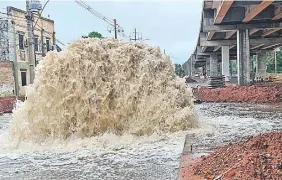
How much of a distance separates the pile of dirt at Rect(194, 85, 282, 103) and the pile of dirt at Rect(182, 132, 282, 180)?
11.8m

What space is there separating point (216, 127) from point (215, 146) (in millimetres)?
2955

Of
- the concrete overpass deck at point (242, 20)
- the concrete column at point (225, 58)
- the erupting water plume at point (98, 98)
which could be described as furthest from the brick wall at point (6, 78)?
the concrete column at point (225, 58)

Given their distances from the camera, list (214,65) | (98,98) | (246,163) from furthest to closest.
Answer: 1. (214,65)
2. (98,98)
3. (246,163)

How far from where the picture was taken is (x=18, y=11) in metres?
29.3

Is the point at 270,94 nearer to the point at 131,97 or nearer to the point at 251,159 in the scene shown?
the point at 131,97

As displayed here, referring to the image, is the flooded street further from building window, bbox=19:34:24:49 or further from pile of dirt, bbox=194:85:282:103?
building window, bbox=19:34:24:49

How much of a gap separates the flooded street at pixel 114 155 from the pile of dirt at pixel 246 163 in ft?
2.10

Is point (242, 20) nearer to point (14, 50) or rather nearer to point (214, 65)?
point (14, 50)

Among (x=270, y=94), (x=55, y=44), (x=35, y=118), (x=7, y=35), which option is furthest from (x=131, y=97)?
(x=55, y=44)

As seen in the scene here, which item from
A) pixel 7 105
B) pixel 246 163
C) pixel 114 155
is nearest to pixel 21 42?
pixel 7 105

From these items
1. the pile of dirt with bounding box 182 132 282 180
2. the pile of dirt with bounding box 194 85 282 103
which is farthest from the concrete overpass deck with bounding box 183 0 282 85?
the pile of dirt with bounding box 182 132 282 180

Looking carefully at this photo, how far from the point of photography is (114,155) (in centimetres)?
735

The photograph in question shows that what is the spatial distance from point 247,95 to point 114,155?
490 inches

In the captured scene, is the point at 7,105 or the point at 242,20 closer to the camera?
the point at 7,105
